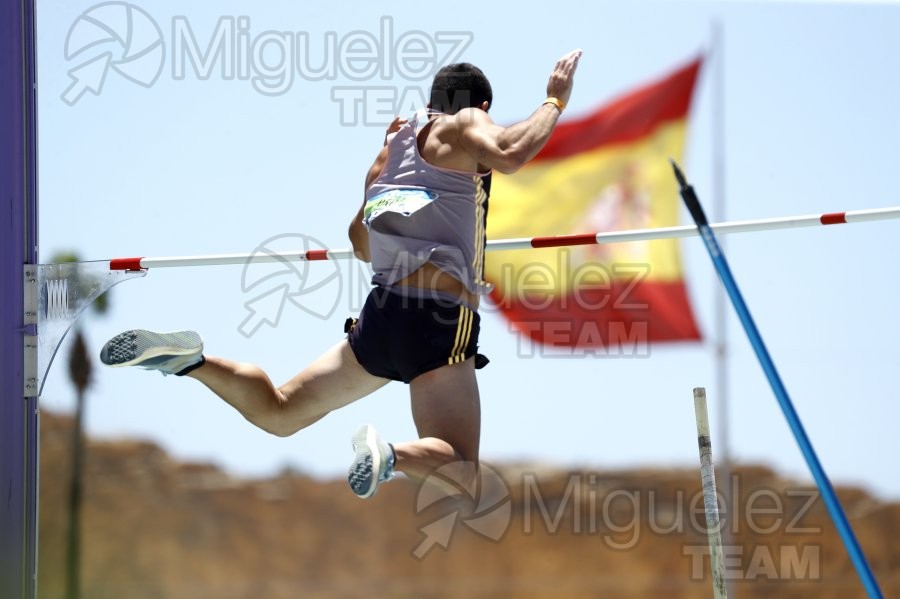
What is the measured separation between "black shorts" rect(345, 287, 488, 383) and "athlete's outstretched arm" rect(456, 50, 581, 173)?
1.53ft

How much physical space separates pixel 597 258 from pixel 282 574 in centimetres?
1278

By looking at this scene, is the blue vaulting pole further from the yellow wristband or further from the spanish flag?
the spanish flag

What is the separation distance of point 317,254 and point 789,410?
188cm

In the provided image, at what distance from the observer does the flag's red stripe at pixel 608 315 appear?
10898 mm

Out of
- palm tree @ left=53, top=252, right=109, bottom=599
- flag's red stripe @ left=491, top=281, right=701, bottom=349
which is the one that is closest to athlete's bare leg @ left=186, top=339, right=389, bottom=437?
flag's red stripe @ left=491, top=281, right=701, bottom=349

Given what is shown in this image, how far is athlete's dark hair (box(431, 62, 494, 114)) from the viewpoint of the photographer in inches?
151

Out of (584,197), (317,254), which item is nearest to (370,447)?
(317,254)

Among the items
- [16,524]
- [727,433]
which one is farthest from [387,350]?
[727,433]

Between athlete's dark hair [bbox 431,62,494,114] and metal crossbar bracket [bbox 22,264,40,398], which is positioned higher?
athlete's dark hair [bbox 431,62,494,114]

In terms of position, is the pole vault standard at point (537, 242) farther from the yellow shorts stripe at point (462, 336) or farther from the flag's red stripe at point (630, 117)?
the flag's red stripe at point (630, 117)

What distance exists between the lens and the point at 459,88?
3850 mm

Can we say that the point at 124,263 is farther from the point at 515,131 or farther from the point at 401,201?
the point at 515,131

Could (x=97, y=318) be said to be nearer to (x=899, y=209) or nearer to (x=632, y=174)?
(x=632, y=174)

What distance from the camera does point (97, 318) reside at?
1500 cm
